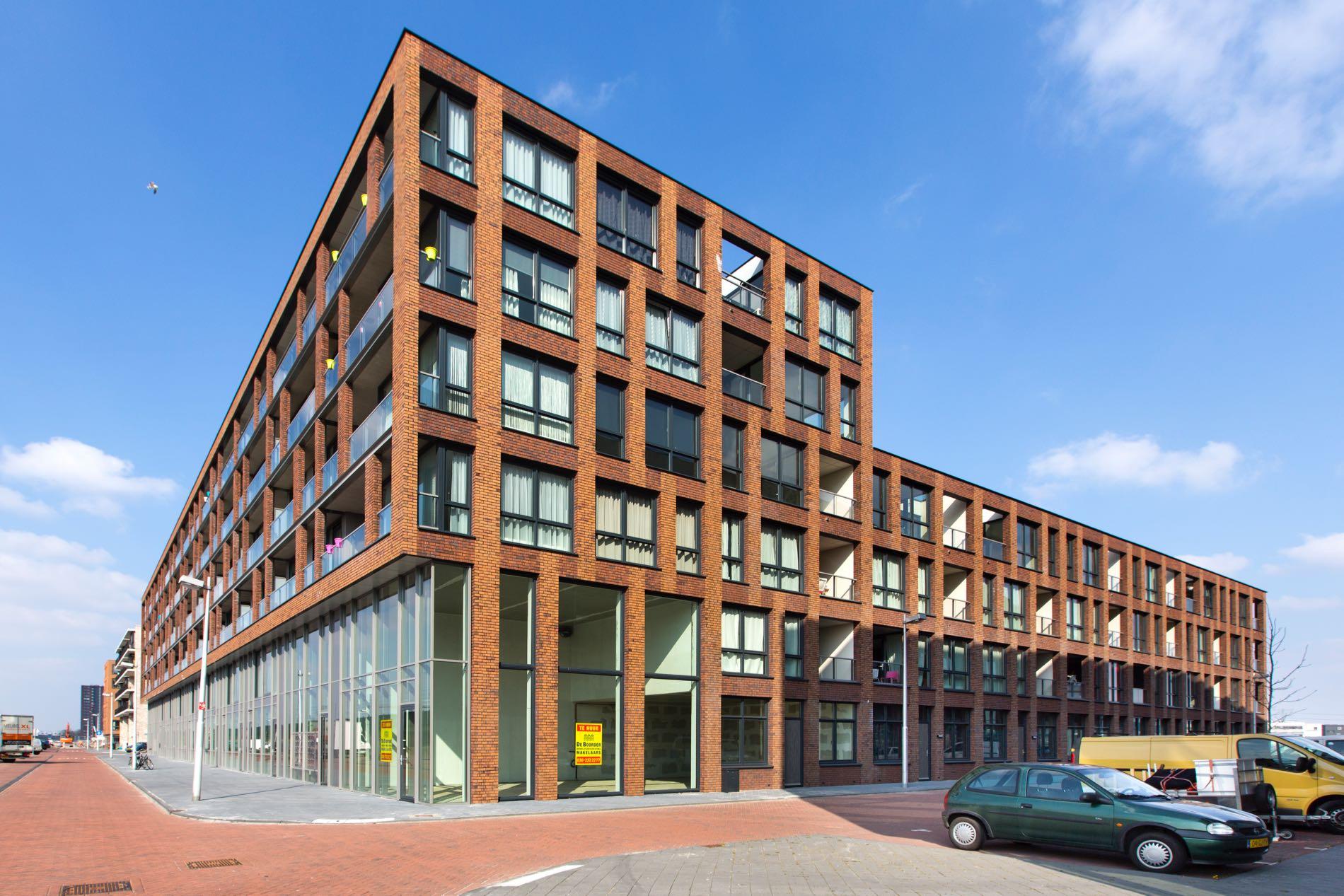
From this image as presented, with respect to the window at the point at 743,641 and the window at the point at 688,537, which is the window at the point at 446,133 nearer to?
the window at the point at 688,537

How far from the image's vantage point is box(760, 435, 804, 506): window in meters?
34.1

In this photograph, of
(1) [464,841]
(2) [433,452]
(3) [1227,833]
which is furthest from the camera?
(2) [433,452]

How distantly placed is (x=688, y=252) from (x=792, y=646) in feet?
44.0

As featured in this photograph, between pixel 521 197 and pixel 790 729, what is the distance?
18773mm

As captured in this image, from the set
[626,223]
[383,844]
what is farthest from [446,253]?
[383,844]

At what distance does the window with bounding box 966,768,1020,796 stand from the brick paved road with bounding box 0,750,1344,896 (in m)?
0.93

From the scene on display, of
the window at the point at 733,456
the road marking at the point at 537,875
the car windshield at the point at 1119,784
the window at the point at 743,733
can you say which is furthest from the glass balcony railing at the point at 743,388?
the road marking at the point at 537,875

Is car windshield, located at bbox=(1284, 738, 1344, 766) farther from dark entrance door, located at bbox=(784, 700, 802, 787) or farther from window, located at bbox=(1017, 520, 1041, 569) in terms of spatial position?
window, located at bbox=(1017, 520, 1041, 569)

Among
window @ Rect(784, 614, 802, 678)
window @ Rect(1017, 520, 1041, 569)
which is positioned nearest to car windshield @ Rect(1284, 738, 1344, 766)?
window @ Rect(784, 614, 802, 678)

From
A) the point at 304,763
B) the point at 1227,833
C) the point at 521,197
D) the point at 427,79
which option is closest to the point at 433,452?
the point at 521,197

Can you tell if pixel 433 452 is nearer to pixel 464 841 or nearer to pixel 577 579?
pixel 577 579

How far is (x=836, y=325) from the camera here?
38344mm

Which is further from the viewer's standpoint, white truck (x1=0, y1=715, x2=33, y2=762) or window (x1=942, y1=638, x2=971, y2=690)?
white truck (x1=0, y1=715, x2=33, y2=762)

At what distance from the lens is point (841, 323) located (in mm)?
38688
